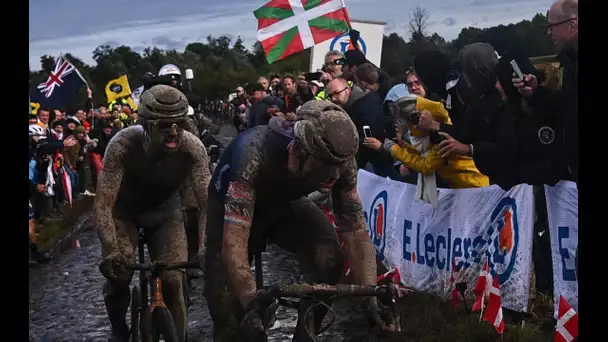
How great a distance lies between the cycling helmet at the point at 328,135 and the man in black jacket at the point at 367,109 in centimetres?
522

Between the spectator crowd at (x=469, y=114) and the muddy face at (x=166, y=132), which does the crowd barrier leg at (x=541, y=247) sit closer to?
the spectator crowd at (x=469, y=114)

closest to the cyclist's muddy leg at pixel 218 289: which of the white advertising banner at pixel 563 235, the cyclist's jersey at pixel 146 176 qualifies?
the cyclist's jersey at pixel 146 176

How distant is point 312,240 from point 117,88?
2288cm

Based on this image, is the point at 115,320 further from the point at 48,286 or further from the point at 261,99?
the point at 261,99

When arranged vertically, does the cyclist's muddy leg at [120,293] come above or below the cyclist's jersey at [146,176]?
below

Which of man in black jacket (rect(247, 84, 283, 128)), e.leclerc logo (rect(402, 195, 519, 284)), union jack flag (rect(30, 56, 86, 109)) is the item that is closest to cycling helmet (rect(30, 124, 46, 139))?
man in black jacket (rect(247, 84, 283, 128))

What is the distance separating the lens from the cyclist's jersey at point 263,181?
507cm

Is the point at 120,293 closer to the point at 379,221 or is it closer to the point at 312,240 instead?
the point at 312,240

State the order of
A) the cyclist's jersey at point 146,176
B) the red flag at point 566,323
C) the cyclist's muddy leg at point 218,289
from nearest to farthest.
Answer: the cyclist's muddy leg at point 218,289
the red flag at point 566,323
the cyclist's jersey at point 146,176

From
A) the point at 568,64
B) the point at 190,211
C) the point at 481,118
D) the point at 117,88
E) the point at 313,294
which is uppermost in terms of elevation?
the point at 117,88

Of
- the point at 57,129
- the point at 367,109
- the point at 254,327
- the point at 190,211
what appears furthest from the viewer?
the point at 57,129

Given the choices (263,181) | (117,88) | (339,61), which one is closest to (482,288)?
(263,181)

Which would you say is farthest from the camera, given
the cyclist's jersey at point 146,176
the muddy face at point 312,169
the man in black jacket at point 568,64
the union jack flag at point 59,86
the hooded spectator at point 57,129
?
the union jack flag at point 59,86

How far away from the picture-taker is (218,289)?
17.4ft
